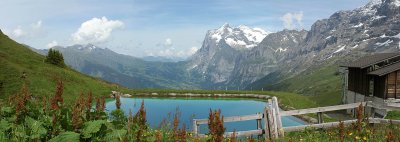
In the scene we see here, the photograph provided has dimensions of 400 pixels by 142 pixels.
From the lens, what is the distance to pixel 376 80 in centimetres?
5444

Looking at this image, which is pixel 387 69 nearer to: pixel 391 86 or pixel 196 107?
pixel 391 86

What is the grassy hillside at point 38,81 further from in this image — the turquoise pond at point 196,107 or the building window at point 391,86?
the building window at point 391,86

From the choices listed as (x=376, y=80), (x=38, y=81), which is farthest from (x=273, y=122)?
(x=38, y=81)

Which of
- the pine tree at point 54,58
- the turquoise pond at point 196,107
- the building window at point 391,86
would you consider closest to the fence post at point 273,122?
A: the turquoise pond at point 196,107

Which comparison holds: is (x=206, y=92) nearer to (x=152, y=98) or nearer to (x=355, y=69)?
(x=152, y=98)

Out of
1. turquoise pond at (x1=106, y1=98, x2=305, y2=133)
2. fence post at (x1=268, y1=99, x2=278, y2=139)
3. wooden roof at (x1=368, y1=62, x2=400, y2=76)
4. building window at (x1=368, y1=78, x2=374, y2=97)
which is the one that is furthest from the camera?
building window at (x1=368, y1=78, x2=374, y2=97)

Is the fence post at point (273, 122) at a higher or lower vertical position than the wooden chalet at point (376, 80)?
lower

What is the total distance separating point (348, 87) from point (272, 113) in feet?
173

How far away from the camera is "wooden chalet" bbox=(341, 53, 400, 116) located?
51781 mm

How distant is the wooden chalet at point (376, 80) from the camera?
51.8 metres

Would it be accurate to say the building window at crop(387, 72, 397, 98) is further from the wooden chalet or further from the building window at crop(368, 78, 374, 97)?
the building window at crop(368, 78, 374, 97)

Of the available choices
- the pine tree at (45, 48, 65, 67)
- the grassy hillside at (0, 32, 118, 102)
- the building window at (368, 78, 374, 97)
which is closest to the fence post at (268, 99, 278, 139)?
the grassy hillside at (0, 32, 118, 102)

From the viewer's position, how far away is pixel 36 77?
6269 cm

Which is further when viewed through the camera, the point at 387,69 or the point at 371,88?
the point at 371,88
